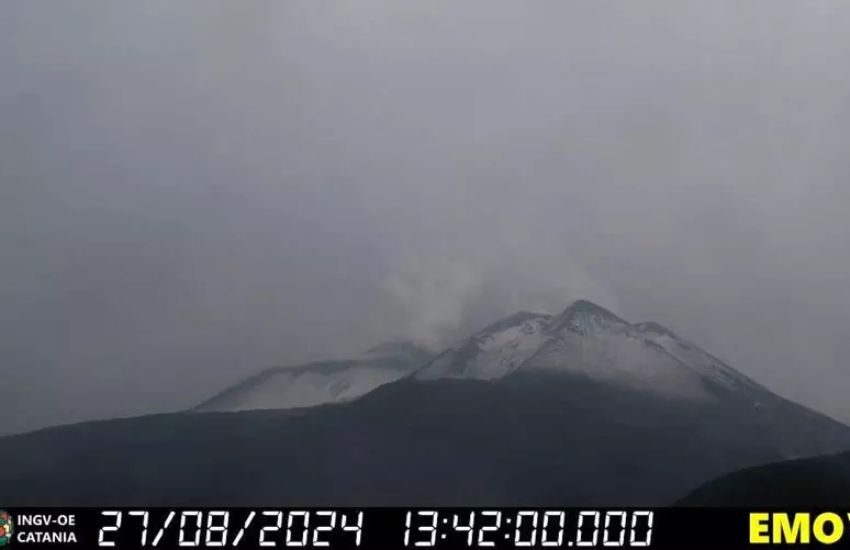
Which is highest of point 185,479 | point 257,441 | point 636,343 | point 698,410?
point 636,343

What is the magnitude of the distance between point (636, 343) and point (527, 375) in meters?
8.07

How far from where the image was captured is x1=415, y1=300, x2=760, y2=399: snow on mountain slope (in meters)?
51.9

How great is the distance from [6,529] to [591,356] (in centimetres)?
4761

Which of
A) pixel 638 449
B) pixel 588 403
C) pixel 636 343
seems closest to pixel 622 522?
pixel 638 449

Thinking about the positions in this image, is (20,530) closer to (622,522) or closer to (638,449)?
(622,522)

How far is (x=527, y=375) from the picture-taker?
54.6 meters

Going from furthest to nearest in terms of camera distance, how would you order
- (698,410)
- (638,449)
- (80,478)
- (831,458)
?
(698,410) < (638,449) < (80,478) < (831,458)
